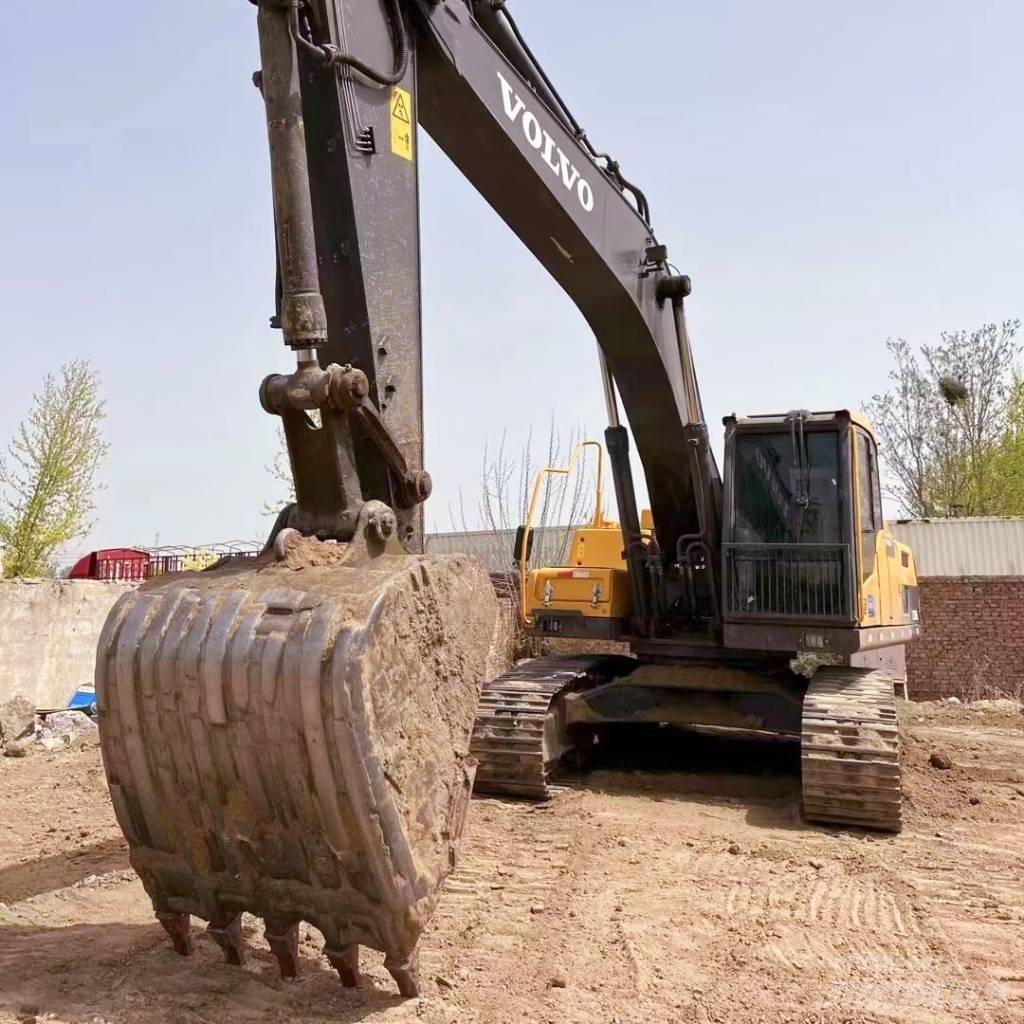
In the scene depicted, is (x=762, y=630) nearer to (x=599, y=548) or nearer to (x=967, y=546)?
(x=599, y=548)

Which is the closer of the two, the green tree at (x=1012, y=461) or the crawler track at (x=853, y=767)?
the crawler track at (x=853, y=767)

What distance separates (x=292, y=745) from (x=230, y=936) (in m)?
0.85

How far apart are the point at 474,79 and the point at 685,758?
5.26 m

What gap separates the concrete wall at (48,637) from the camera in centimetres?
1086

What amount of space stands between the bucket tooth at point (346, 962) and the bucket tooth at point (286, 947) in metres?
0.10

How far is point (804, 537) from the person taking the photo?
627 centimetres

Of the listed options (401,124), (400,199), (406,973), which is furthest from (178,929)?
(401,124)

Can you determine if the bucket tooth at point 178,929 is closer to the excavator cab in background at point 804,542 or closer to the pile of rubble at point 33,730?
the excavator cab in background at point 804,542

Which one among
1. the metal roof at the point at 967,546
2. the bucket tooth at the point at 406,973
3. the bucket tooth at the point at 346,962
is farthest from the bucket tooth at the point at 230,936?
the metal roof at the point at 967,546

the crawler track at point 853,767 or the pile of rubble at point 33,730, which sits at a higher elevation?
the crawler track at point 853,767

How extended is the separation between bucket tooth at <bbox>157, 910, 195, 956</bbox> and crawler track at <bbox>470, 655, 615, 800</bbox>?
3.00 m

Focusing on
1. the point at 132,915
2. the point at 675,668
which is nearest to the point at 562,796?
the point at 675,668

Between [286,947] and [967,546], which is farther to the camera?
[967,546]

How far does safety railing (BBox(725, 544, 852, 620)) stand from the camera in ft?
19.8
